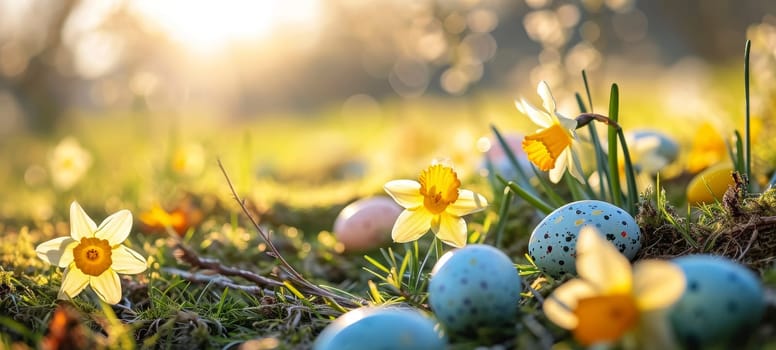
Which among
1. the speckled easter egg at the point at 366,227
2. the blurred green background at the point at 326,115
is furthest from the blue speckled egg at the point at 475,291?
the speckled easter egg at the point at 366,227

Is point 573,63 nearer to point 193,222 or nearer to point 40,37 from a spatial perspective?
point 193,222

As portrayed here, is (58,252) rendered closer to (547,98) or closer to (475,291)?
(475,291)

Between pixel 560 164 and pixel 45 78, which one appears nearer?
pixel 560 164

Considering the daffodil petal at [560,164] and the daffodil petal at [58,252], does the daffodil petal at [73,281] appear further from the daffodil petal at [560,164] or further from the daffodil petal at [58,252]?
the daffodil petal at [560,164]

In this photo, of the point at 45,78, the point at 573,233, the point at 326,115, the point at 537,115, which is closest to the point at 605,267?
the point at 573,233

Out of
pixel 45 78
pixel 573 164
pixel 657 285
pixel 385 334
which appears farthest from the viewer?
pixel 45 78

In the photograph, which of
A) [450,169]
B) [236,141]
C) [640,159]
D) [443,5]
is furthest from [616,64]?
[450,169]

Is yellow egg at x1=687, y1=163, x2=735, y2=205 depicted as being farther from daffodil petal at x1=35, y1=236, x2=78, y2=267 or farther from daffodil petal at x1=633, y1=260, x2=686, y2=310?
daffodil petal at x1=35, y1=236, x2=78, y2=267
